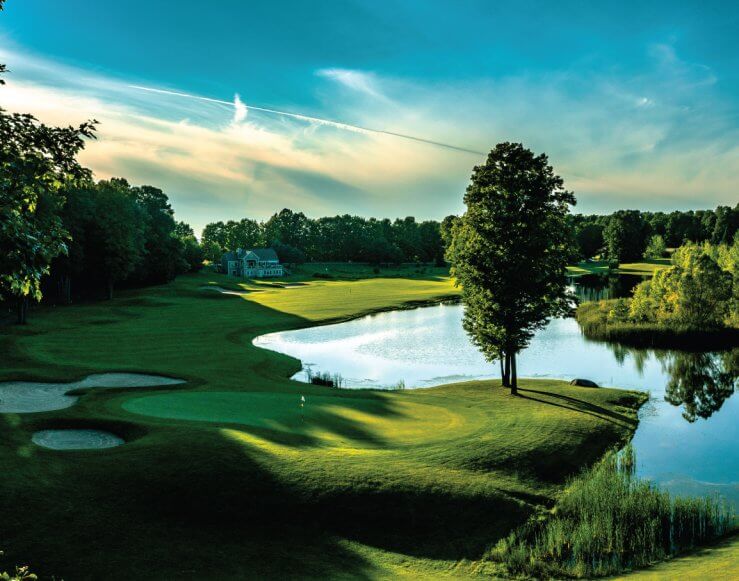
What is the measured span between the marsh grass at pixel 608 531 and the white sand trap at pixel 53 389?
22.0m

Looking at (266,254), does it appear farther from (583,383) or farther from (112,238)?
(583,383)

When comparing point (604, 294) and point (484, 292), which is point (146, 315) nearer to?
point (484, 292)

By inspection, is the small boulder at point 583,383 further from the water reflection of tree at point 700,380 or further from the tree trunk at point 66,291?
the tree trunk at point 66,291

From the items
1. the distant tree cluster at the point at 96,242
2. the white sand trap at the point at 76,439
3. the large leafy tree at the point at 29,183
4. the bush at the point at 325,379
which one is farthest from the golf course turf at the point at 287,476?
the distant tree cluster at the point at 96,242

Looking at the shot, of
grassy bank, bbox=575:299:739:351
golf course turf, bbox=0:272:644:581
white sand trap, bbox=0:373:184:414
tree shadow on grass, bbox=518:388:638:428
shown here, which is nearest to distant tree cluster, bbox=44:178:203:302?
white sand trap, bbox=0:373:184:414

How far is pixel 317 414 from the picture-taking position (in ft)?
83.9

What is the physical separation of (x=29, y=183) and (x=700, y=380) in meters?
46.5

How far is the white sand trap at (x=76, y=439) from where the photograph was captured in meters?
20.1

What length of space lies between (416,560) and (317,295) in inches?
3430

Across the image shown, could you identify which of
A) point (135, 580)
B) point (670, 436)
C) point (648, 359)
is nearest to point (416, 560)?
point (135, 580)

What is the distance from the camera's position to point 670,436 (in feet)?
93.8

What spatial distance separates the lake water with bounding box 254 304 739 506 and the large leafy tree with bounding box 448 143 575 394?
8.44 meters

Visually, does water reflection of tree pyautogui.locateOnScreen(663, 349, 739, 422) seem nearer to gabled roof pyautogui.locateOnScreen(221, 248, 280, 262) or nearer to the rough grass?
the rough grass

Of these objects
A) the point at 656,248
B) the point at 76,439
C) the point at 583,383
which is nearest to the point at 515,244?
the point at 583,383
